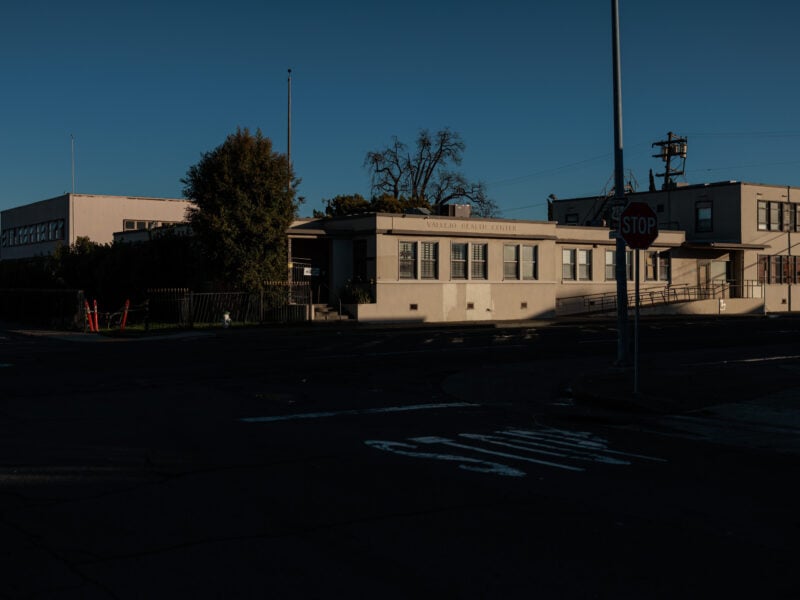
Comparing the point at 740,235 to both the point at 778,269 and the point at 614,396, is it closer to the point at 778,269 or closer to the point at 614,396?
the point at 778,269

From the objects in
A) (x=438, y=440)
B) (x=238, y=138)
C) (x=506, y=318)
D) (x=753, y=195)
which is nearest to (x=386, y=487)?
(x=438, y=440)

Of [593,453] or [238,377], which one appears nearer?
[593,453]

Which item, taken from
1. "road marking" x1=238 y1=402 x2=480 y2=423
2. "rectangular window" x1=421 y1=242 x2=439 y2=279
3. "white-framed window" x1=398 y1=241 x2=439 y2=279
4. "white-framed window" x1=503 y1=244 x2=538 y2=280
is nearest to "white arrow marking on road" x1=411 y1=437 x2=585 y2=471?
"road marking" x1=238 y1=402 x2=480 y2=423

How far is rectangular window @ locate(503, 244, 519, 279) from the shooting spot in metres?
42.1

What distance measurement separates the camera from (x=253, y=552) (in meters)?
5.62

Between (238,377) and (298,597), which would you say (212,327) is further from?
(298,597)

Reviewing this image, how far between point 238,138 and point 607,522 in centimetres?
3032

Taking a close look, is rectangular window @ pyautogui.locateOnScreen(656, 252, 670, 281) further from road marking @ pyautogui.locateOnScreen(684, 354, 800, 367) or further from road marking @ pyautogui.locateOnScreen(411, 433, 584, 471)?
road marking @ pyautogui.locateOnScreen(411, 433, 584, 471)

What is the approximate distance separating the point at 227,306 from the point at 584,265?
71.4 feet

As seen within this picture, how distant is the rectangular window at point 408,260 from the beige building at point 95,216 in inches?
1086

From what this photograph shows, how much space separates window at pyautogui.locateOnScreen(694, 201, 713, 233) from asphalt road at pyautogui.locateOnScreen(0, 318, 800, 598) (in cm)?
4400

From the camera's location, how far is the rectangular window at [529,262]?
1679 inches

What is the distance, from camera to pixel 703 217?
5797cm

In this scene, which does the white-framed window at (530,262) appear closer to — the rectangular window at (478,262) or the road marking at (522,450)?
the rectangular window at (478,262)
